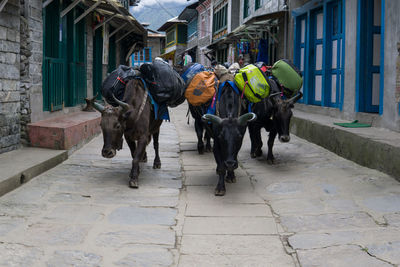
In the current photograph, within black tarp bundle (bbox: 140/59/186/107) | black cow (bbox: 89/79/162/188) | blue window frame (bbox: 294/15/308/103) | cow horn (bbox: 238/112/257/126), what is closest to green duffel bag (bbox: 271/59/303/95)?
black tarp bundle (bbox: 140/59/186/107)

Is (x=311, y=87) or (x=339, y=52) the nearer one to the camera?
(x=339, y=52)

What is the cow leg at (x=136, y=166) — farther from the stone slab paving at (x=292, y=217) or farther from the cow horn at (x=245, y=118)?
the cow horn at (x=245, y=118)

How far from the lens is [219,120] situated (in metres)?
5.56

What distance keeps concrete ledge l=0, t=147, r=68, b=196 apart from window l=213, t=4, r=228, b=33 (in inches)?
810

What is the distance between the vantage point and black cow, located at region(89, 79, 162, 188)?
575 cm

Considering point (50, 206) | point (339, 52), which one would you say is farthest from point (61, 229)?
point (339, 52)

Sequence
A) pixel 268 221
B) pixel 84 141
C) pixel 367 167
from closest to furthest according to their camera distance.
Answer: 1. pixel 268 221
2. pixel 367 167
3. pixel 84 141

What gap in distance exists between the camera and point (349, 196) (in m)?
5.52

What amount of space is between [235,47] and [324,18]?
9.70 meters

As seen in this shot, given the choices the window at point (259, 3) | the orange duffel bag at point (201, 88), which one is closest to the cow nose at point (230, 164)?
the orange duffel bag at point (201, 88)

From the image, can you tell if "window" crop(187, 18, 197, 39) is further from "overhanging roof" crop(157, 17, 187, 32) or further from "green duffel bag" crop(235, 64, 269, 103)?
"green duffel bag" crop(235, 64, 269, 103)

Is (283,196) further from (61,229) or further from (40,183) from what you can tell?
(40,183)

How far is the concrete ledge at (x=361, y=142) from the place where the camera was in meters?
6.14

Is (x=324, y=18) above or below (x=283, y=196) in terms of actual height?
above
